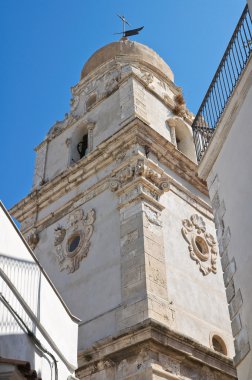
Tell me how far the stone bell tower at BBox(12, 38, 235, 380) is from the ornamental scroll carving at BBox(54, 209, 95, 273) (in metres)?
0.03

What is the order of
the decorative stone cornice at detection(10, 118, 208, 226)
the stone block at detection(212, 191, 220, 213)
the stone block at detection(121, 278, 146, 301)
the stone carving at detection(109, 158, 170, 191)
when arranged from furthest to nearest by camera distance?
the decorative stone cornice at detection(10, 118, 208, 226), the stone carving at detection(109, 158, 170, 191), the stone block at detection(121, 278, 146, 301), the stone block at detection(212, 191, 220, 213)

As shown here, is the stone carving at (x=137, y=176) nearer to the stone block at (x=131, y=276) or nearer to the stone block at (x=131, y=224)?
the stone block at (x=131, y=224)

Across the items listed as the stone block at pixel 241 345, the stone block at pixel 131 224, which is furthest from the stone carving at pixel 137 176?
the stone block at pixel 241 345

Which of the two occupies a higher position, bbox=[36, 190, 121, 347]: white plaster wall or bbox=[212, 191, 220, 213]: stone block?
bbox=[36, 190, 121, 347]: white plaster wall

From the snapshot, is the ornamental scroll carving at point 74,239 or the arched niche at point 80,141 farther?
the arched niche at point 80,141

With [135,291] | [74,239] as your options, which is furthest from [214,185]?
[74,239]

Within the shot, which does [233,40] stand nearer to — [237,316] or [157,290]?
[237,316]

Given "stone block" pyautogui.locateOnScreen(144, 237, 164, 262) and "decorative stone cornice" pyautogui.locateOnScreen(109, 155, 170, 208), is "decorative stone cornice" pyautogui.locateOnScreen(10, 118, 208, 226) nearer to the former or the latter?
"decorative stone cornice" pyautogui.locateOnScreen(109, 155, 170, 208)

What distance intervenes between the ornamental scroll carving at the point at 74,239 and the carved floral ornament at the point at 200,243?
2225mm

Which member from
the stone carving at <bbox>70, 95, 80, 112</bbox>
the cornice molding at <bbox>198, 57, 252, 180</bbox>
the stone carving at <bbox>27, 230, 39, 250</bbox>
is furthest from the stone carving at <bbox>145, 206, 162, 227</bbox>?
the stone carving at <bbox>70, 95, 80, 112</bbox>

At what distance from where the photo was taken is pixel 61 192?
47.8ft

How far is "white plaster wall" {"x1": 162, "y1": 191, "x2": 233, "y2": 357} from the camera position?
36.6ft

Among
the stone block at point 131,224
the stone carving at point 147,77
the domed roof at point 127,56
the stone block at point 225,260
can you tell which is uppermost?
the domed roof at point 127,56

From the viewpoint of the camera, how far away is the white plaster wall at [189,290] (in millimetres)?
11156
